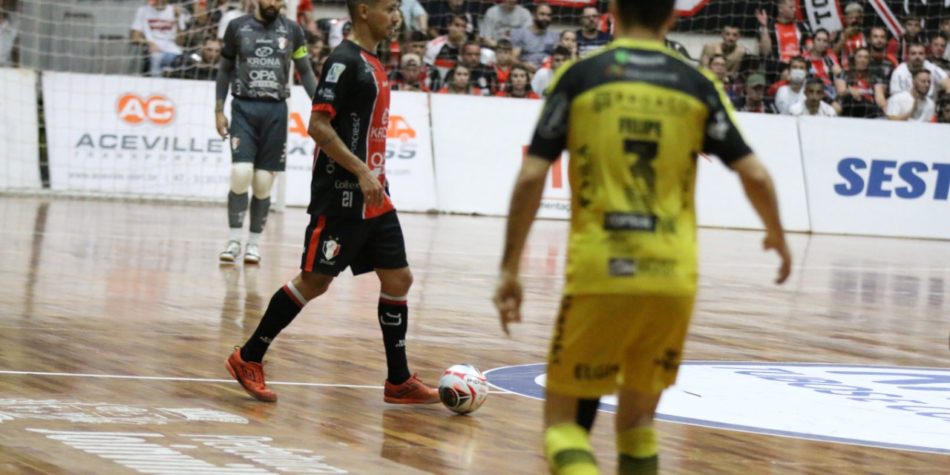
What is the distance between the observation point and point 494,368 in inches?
316

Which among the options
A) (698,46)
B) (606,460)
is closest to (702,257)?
(698,46)

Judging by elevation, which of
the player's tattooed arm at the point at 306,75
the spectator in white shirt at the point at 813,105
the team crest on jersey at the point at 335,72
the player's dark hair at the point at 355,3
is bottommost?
the team crest on jersey at the point at 335,72

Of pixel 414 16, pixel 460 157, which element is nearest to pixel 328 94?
pixel 460 157

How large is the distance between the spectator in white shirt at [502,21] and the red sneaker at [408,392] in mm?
16158

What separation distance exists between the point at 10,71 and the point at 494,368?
13.4 m

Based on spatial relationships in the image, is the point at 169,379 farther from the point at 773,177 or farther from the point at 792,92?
the point at 792,92

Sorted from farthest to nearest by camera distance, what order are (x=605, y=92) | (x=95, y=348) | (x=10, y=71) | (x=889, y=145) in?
1. (x=889, y=145)
2. (x=10, y=71)
3. (x=95, y=348)
4. (x=605, y=92)

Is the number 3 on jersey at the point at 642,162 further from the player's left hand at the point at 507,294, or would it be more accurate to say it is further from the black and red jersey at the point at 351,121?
the black and red jersey at the point at 351,121

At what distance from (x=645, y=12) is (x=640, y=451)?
121 cm

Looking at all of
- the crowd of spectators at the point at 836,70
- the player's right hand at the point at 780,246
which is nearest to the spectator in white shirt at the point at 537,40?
the crowd of spectators at the point at 836,70

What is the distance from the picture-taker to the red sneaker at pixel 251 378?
659cm

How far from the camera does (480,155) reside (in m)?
20.8

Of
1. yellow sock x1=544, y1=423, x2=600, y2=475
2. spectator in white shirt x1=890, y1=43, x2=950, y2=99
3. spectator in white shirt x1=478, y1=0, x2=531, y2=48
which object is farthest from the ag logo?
yellow sock x1=544, y1=423, x2=600, y2=475

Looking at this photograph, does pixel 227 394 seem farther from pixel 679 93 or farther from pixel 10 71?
pixel 10 71
